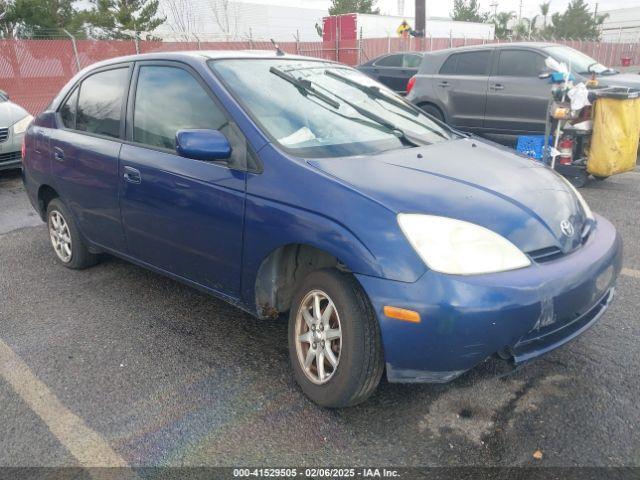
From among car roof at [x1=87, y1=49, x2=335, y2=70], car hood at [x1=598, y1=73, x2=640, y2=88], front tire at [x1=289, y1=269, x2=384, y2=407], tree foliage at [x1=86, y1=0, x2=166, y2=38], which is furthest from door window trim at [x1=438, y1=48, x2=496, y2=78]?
tree foliage at [x1=86, y1=0, x2=166, y2=38]

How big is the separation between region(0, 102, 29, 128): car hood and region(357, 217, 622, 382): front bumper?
24.7ft

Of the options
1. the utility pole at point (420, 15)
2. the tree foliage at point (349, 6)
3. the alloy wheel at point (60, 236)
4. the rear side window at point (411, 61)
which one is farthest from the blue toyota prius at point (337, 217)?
the tree foliage at point (349, 6)

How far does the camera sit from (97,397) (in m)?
2.81

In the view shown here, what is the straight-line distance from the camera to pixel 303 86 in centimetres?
332

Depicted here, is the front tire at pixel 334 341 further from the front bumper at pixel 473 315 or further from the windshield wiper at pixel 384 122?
the windshield wiper at pixel 384 122

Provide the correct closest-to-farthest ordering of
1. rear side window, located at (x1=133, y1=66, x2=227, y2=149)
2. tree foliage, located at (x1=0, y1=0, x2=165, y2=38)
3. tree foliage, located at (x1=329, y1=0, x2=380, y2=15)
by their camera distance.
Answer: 1. rear side window, located at (x1=133, y1=66, x2=227, y2=149)
2. tree foliage, located at (x1=0, y1=0, x2=165, y2=38)
3. tree foliage, located at (x1=329, y1=0, x2=380, y2=15)

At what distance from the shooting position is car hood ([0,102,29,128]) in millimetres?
8016

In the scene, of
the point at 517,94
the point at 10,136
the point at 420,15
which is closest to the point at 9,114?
the point at 10,136

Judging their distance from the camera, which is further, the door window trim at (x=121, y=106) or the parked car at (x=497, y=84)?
the parked car at (x=497, y=84)

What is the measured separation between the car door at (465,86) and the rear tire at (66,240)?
625 cm

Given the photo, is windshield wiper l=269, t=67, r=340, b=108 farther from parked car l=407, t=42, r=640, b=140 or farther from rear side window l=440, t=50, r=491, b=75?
rear side window l=440, t=50, r=491, b=75

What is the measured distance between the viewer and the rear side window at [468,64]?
873cm

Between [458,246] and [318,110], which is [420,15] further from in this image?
[458,246]

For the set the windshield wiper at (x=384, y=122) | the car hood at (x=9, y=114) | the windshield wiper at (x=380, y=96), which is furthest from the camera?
the car hood at (x=9, y=114)
